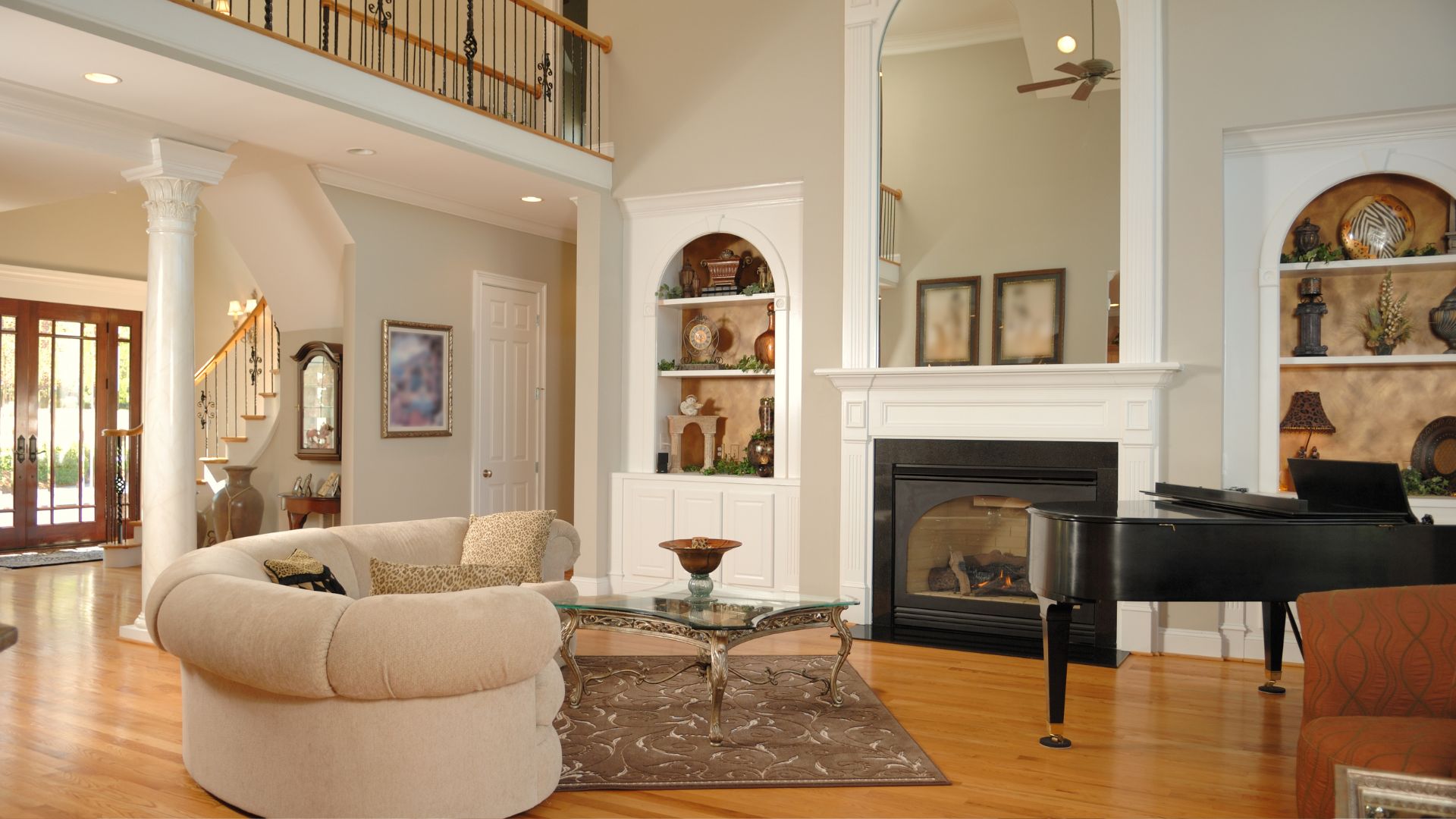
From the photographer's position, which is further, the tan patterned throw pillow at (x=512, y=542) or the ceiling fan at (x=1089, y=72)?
the ceiling fan at (x=1089, y=72)

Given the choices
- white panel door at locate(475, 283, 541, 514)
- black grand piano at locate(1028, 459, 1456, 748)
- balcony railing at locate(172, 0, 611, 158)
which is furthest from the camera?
white panel door at locate(475, 283, 541, 514)

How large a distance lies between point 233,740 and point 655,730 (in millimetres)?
1592

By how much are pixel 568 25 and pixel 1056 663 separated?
522 cm

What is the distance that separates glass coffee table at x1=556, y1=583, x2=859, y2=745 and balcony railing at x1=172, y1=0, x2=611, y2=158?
3569mm

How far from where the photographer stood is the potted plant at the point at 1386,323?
223 inches

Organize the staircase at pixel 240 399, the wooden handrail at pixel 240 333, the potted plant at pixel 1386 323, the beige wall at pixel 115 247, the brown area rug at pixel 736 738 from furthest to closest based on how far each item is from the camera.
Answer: the beige wall at pixel 115 247
the wooden handrail at pixel 240 333
the staircase at pixel 240 399
the potted plant at pixel 1386 323
the brown area rug at pixel 736 738

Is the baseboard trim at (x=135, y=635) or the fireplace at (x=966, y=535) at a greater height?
the fireplace at (x=966, y=535)

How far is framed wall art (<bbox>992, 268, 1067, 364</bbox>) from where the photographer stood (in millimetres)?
6098

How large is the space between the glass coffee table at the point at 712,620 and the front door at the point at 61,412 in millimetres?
7078

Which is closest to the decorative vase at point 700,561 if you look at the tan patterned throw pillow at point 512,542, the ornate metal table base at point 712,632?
the ornate metal table base at point 712,632

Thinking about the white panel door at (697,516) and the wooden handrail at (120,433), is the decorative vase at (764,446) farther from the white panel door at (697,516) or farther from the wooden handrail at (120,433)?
the wooden handrail at (120,433)

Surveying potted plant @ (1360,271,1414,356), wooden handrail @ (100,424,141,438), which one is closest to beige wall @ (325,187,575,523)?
wooden handrail @ (100,424,141,438)

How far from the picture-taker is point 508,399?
336 inches

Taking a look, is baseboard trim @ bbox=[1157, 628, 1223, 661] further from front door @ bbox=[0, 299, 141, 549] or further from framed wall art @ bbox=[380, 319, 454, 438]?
front door @ bbox=[0, 299, 141, 549]
